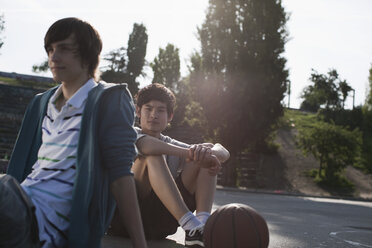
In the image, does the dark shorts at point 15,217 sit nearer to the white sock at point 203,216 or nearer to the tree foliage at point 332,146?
the white sock at point 203,216

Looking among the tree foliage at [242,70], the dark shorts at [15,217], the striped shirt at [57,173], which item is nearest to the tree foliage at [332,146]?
the tree foliage at [242,70]

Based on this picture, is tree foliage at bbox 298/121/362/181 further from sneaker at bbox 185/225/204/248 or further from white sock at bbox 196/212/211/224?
sneaker at bbox 185/225/204/248

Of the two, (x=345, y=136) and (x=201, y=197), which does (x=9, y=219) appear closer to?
(x=201, y=197)

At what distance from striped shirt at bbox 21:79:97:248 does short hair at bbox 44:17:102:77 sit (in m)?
0.14

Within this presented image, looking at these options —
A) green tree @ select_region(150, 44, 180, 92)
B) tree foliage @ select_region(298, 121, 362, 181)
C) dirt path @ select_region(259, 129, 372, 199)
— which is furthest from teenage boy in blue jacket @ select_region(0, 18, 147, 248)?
green tree @ select_region(150, 44, 180, 92)

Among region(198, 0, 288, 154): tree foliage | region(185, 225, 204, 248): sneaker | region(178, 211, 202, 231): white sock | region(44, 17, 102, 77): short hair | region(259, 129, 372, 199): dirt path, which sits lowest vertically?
region(259, 129, 372, 199): dirt path

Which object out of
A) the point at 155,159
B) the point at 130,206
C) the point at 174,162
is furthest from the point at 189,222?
the point at 130,206

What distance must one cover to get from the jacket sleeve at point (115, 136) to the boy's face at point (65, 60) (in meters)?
0.21

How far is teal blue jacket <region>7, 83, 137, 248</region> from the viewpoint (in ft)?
6.12

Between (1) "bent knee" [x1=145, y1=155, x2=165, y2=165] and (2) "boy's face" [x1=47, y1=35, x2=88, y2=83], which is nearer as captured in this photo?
(2) "boy's face" [x1=47, y1=35, x2=88, y2=83]

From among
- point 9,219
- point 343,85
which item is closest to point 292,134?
point 343,85

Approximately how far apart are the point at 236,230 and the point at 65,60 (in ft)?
5.23

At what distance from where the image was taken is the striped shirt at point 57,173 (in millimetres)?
1891

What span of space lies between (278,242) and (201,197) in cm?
180
